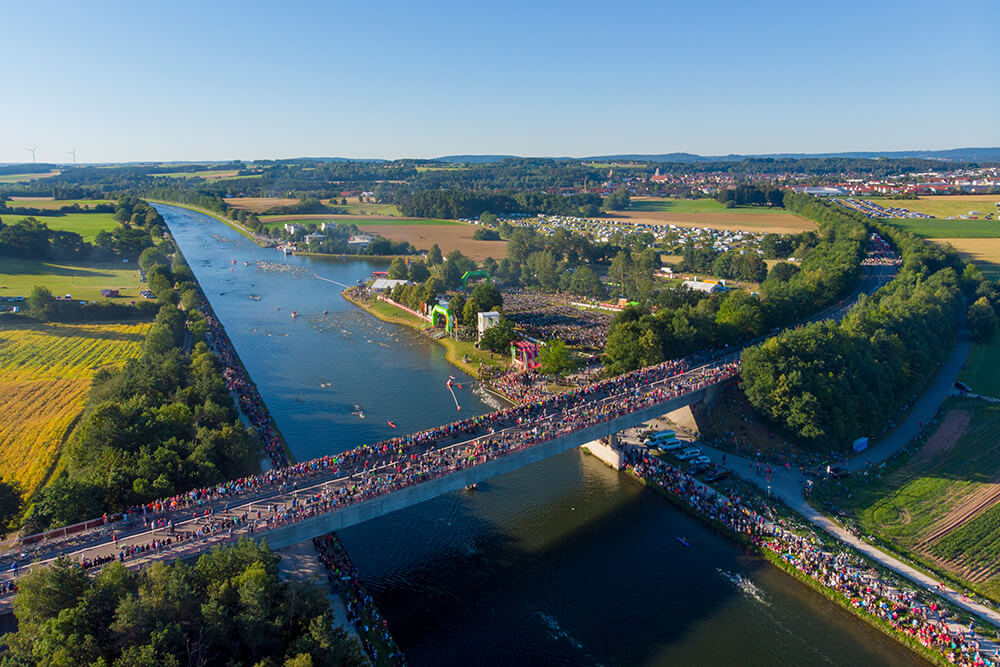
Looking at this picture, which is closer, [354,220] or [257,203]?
[354,220]

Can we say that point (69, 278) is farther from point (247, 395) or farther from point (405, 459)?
point (405, 459)

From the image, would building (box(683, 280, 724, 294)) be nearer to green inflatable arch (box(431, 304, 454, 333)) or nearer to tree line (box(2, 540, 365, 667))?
green inflatable arch (box(431, 304, 454, 333))

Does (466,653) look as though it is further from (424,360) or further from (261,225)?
(261,225)

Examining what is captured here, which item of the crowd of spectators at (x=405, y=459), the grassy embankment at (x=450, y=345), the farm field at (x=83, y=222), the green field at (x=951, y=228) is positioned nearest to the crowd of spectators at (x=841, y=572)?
the crowd of spectators at (x=405, y=459)

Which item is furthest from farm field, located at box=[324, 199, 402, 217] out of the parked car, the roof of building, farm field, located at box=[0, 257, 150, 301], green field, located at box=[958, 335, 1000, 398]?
the parked car

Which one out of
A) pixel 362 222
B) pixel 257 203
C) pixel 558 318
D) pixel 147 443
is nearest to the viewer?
pixel 147 443

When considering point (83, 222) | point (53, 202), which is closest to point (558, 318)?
point (83, 222)
